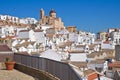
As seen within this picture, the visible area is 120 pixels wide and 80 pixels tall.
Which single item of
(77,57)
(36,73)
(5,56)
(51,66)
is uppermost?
(5,56)

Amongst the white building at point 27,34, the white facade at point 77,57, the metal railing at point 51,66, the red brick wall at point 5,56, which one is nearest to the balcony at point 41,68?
the metal railing at point 51,66

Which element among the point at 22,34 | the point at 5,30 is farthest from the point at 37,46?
the point at 5,30

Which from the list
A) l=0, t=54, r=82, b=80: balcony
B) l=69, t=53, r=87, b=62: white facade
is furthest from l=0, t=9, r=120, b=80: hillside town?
l=0, t=54, r=82, b=80: balcony

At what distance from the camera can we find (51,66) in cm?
1526

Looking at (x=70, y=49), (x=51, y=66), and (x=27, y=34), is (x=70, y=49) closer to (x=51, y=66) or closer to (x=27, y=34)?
(x=27, y=34)

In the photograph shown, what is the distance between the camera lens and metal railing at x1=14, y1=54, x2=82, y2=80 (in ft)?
37.7

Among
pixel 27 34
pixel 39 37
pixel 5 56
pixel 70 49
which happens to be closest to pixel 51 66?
pixel 5 56

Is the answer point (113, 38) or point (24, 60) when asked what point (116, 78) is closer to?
point (24, 60)

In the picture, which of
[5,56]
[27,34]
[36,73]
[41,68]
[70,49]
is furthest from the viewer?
[27,34]

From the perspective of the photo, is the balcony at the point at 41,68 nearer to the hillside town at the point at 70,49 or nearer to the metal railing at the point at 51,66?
the metal railing at the point at 51,66

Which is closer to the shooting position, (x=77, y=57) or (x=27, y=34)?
(x=77, y=57)

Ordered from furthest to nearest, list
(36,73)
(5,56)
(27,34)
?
(27,34)
(5,56)
(36,73)

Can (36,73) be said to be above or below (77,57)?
above

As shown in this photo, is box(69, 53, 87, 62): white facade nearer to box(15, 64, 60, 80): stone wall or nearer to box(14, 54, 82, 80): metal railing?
box(14, 54, 82, 80): metal railing
